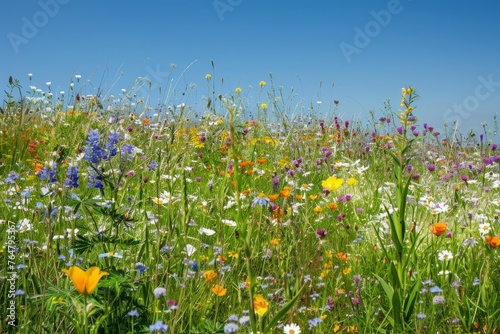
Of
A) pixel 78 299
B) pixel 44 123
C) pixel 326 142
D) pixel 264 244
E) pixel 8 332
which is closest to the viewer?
pixel 78 299

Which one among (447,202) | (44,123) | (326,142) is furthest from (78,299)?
(44,123)

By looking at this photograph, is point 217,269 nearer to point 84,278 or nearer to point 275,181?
point 275,181

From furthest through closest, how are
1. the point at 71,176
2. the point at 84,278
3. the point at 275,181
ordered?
the point at 275,181 → the point at 71,176 → the point at 84,278

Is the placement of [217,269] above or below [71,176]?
below

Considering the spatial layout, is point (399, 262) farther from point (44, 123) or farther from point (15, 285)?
point (44, 123)

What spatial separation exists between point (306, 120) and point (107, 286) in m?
7.50

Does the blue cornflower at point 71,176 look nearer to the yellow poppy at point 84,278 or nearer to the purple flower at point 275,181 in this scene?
the yellow poppy at point 84,278

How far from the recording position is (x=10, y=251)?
2.06 metres

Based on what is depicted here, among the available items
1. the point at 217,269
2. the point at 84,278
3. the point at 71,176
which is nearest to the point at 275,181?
the point at 217,269

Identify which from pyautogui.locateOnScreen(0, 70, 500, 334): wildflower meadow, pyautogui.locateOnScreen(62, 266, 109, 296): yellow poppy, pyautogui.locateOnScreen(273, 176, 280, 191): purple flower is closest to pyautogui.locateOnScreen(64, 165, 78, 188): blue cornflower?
pyautogui.locateOnScreen(0, 70, 500, 334): wildflower meadow

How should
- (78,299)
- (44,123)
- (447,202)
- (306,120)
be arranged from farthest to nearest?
1. (306,120)
2. (44,123)
3. (447,202)
4. (78,299)

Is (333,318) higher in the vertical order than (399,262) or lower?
lower

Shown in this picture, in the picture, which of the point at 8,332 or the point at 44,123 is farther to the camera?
the point at 44,123

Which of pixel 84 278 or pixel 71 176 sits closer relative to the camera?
pixel 84 278
